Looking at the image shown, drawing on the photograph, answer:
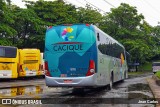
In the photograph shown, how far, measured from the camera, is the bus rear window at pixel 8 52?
96.0 feet

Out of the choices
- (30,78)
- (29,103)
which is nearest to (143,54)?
(30,78)

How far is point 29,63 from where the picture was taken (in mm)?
34000

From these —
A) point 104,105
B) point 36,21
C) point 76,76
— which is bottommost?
point 104,105

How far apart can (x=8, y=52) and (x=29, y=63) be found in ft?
15.2

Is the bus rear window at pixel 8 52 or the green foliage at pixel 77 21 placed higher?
the green foliage at pixel 77 21

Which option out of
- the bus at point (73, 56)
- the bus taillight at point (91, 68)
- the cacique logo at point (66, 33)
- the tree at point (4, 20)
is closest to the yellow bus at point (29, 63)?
the tree at point (4, 20)

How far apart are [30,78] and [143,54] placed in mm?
30051

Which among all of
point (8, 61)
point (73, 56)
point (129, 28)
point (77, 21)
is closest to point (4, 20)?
point (8, 61)

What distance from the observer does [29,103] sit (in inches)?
486

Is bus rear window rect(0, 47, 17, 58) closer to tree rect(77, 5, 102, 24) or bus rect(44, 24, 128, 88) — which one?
bus rect(44, 24, 128, 88)

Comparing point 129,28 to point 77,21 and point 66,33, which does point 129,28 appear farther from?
point 66,33

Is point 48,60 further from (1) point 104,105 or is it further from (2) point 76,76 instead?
(1) point 104,105

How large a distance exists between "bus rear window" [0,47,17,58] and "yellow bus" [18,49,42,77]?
293 cm

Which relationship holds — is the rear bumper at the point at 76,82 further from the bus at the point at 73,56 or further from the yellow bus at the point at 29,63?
the yellow bus at the point at 29,63
